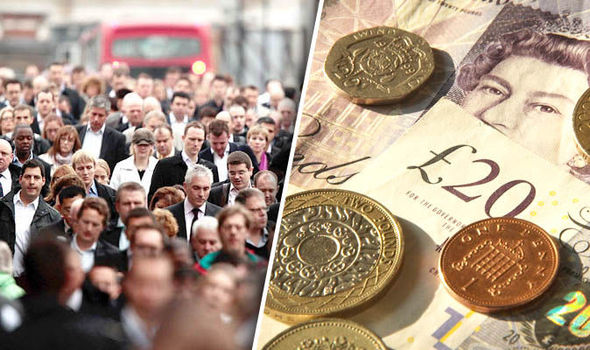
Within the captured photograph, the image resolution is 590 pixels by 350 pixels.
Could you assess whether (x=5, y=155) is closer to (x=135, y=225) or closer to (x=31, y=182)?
(x=31, y=182)

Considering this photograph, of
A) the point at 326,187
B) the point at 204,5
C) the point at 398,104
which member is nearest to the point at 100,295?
the point at 326,187

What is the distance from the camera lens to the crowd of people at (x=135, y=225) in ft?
6.27

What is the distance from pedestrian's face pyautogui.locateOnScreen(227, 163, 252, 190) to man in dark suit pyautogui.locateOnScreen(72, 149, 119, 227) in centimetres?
32

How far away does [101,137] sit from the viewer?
2.65m

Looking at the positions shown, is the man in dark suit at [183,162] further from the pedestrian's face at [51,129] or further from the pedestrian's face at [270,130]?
the pedestrian's face at [51,129]

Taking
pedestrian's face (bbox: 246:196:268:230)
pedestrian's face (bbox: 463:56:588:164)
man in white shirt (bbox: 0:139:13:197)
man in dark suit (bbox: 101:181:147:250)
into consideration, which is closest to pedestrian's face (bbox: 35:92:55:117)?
man in white shirt (bbox: 0:139:13:197)

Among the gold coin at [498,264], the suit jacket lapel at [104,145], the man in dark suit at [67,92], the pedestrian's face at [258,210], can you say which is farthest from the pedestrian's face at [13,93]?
the gold coin at [498,264]

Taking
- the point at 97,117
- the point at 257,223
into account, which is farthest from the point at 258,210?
the point at 97,117

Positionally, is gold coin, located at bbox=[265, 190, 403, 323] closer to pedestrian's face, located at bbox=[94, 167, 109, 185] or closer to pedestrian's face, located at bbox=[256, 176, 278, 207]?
pedestrian's face, located at bbox=[256, 176, 278, 207]

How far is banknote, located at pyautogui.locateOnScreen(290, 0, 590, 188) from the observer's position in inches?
99.3

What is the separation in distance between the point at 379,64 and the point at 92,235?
1.08m

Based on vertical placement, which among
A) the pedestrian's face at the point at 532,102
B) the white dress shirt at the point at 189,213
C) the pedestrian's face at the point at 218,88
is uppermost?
the pedestrian's face at the point at 532,102

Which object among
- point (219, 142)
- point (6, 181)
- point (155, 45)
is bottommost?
point (155, 45)

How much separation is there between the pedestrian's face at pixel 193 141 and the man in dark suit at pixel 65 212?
34 cm
